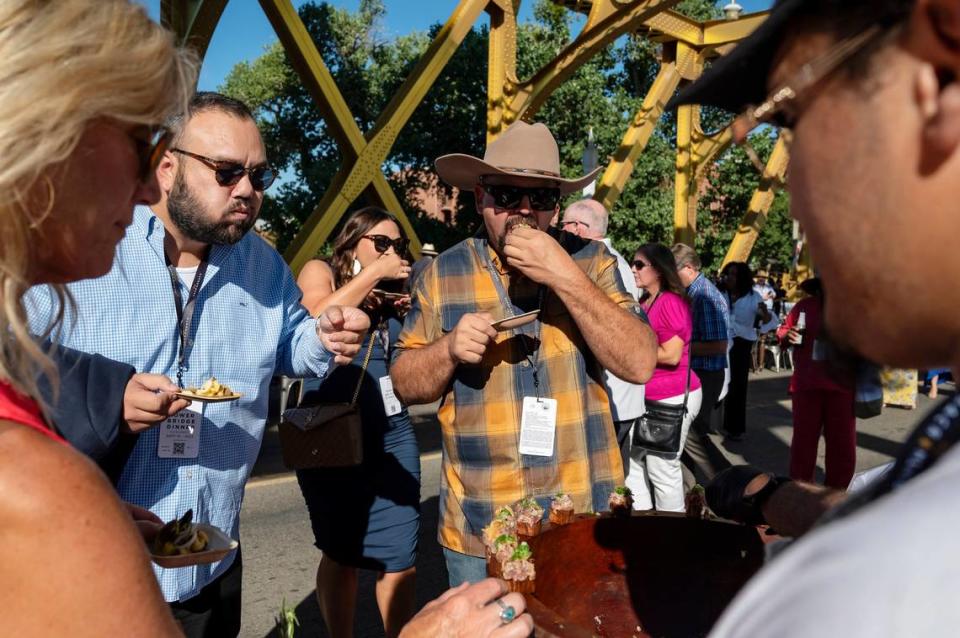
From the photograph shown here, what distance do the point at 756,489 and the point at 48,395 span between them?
1637 millimetres

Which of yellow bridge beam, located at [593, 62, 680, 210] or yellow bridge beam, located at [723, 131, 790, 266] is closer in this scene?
yellow bridge beam, located at [593, 62, 680, 210]

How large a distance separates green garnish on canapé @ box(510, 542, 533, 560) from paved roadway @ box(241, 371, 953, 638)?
1884 mm

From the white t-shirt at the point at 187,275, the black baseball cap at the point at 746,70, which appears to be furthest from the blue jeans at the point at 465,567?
the black baseball cap at the point at 746,70

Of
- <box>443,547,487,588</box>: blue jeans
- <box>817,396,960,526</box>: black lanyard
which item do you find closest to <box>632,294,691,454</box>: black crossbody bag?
<box>443,547,487,588</box>: blue jeans

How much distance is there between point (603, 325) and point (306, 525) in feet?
12.0

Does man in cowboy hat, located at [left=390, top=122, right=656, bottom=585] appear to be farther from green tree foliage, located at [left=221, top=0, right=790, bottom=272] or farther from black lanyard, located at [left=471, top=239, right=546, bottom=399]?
green tree foliage, located at [left=221, top=0, right=790, bottom=272]

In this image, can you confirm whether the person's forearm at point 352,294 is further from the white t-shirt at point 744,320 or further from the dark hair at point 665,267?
the white t-shirt at point 744,320

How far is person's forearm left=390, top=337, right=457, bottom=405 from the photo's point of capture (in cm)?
231

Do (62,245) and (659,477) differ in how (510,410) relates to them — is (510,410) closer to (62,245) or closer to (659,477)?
(62,245)

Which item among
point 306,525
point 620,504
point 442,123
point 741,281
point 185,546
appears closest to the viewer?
point 185,546

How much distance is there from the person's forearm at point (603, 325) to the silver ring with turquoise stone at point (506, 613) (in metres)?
1.14

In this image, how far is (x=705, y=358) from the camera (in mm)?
5957

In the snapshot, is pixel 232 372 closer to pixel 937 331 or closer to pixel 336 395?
pixel 336 395

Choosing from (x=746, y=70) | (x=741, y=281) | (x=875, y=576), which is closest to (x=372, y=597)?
(x=746, y=70)
